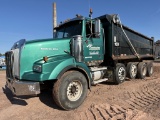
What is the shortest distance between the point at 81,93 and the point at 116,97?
1512 mm

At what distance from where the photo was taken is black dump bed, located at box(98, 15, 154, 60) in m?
7.46

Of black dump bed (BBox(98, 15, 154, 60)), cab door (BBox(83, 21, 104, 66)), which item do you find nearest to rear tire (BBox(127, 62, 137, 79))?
black dump bed (BBox(98, 15, 154, 60))

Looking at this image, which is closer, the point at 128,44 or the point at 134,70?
the point at 128,44

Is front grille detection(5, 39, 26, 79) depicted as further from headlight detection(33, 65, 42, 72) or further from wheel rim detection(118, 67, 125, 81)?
wheel rim detection(118, 67, 125, 81)

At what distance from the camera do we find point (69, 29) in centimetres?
648

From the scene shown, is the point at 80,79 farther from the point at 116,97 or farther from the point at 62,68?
the point at 116,97

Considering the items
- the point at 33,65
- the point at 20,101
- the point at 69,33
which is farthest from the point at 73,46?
the point at 20,101

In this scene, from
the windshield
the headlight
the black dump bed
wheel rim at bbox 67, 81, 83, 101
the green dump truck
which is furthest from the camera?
the black dump bed

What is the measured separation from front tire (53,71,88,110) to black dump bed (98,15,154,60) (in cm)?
283

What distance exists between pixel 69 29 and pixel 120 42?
9.53 ft

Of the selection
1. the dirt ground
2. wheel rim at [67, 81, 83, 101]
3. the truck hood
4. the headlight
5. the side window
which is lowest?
the dirt ground

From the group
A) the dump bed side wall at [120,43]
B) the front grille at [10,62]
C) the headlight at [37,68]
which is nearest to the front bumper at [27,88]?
the headlight at [37,68]

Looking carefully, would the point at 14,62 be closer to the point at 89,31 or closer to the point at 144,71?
the point at 89,31

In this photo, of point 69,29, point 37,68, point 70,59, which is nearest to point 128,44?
point 69,29
